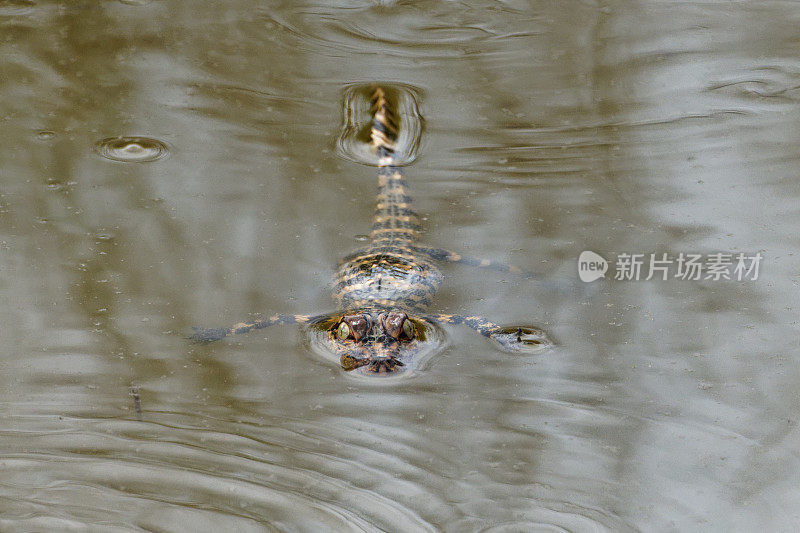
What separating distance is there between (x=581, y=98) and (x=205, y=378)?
11.6ft

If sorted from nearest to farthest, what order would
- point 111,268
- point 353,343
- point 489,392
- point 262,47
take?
point 489,392
point 353,343
point 111,268
point 262,47

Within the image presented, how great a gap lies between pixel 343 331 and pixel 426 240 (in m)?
0.95

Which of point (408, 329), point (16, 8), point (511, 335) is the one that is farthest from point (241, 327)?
point (16, 8)

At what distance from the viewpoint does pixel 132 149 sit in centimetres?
505

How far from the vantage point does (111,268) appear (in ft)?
13.6

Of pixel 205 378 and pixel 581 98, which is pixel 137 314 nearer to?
pixel 205 378

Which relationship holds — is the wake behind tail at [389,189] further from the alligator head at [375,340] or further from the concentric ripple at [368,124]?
the alligator head at [375,340]

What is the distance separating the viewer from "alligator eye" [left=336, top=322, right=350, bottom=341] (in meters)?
3.90

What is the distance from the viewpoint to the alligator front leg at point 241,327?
3854 millimetres

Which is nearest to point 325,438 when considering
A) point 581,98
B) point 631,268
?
point 631,268

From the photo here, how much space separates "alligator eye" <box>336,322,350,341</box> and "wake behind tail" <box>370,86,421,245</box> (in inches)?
32.0

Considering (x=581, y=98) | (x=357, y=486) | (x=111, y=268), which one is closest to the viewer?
(x=357, y=486)

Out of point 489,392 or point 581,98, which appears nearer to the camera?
point 489,392

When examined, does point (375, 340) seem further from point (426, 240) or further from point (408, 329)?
point (426, 240)
